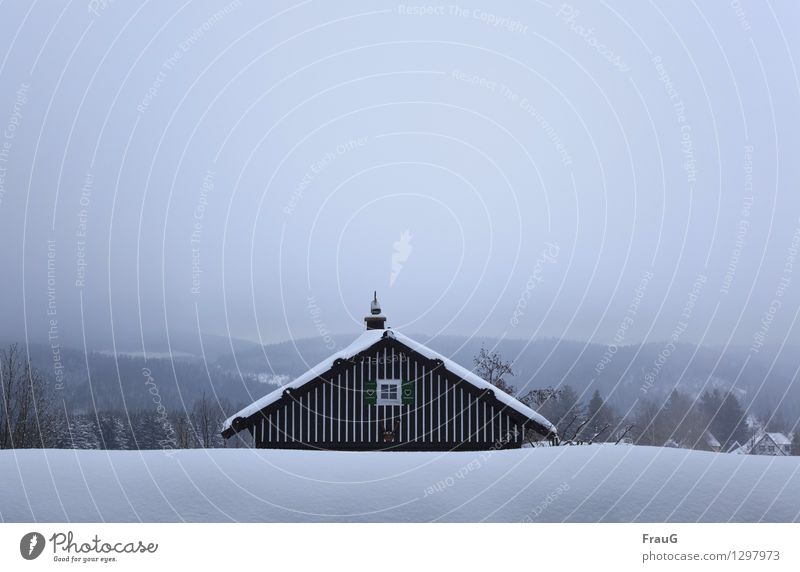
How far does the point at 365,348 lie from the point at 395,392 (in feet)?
5.57

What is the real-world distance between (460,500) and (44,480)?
4718 mm

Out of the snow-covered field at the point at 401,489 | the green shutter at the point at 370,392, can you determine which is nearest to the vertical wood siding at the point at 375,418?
the green shutter at the point at 370,392

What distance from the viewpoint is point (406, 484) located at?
7.01 metres

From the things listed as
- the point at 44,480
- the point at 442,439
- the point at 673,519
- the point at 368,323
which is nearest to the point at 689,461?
the point at 673,519

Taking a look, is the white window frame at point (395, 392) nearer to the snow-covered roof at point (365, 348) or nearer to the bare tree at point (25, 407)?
the snow-covered roof at point (365, 348)

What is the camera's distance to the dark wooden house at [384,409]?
18516mm

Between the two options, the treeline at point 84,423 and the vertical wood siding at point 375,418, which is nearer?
the vertical wood siding at point 375,418

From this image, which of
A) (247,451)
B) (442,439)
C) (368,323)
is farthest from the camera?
(368,323)

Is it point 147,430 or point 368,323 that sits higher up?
point 368,323

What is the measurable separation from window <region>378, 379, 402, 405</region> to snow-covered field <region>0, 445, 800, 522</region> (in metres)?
11.2

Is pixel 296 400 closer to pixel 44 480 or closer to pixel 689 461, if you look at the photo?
pixel 44 480

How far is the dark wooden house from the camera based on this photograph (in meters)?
18.5

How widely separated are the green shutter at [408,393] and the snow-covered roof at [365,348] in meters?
1.03

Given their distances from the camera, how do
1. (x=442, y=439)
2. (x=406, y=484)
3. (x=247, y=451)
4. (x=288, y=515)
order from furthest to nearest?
(x=442, y=439), (x=247, y=451), (x=406, y=484), (x=288, y=515)
